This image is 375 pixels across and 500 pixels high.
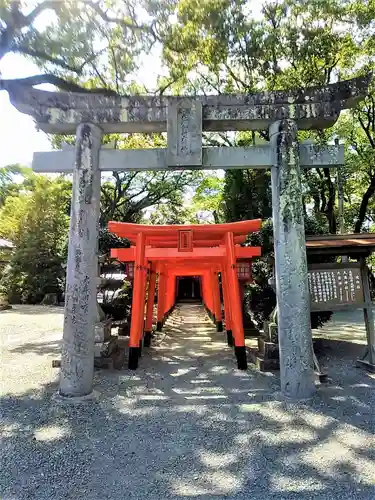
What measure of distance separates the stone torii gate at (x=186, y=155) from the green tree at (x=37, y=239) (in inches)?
559

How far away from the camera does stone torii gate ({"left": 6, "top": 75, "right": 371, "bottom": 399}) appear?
490cm

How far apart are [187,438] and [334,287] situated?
11.3 feet

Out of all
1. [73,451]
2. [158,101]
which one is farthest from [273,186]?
[73,451]

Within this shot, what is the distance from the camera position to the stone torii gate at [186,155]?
4898 mm

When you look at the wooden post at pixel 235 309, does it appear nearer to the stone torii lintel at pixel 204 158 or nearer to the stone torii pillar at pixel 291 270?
the stone torii pillar at pixel 291 270

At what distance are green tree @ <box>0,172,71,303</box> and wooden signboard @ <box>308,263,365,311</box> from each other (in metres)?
15.1

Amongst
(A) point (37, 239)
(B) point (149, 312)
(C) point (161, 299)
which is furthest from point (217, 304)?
(A) point (37, 239)

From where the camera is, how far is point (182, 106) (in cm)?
515

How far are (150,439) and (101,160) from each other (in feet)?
12.0

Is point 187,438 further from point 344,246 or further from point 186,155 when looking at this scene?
point 344,246

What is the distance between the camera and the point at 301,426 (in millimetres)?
4008

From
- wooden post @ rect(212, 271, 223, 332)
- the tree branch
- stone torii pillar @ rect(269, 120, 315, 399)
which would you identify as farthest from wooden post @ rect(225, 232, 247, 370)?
the tree branch

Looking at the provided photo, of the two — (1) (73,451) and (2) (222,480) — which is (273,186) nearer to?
(2) (222,480)

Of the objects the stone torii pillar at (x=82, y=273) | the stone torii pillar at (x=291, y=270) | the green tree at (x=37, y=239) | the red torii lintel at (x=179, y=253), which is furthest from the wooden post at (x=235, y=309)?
the green tree at (x=37, y=239)
